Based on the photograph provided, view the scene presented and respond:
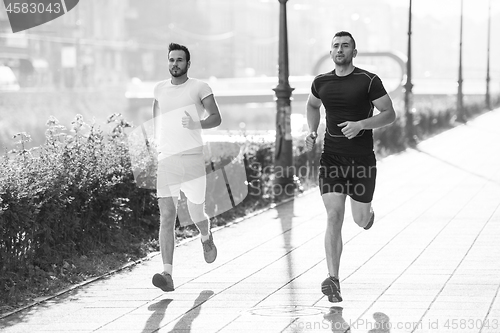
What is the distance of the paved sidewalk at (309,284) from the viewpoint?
6.19 m

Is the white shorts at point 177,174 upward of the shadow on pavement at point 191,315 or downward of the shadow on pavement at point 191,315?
upward

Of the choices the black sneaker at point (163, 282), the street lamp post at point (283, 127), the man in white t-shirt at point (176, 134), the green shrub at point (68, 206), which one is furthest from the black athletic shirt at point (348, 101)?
the street lamp post at point (283, 127)

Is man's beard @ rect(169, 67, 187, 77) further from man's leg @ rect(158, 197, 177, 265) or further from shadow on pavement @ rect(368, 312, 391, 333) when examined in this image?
shadow on pavement @ rect(368, 312, 391, 333)

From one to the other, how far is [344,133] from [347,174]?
1.04 feet

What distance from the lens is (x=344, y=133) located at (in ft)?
22.1

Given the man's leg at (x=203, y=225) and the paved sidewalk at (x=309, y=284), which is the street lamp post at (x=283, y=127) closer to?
the paved sidewalk at (x=309, y=284)

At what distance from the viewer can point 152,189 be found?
10.1m

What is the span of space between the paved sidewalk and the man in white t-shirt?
1.42 ft

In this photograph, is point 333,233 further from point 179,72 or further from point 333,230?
point 179,72

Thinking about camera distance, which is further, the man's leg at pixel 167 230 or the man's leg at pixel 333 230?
the man's leg at pixel 167 230

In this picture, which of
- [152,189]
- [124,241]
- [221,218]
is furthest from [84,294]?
[221,218]

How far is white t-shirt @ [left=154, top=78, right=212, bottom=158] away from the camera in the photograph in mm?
7250

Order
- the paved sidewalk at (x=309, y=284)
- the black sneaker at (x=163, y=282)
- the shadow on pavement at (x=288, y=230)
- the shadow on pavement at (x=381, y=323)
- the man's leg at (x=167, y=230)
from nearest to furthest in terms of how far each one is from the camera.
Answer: the shadow on pavement at (x=381, y=323)
the paved sidewalk at (x=309, y=284)
the black sneaker at (x=163, y=282)
the man's leg at (x=167, y=230)
the shadow on pavement at (x=288, y=230)

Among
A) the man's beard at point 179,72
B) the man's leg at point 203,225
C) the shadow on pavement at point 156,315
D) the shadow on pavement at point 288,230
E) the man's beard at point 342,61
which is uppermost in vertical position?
the man's beard at point 342,61
